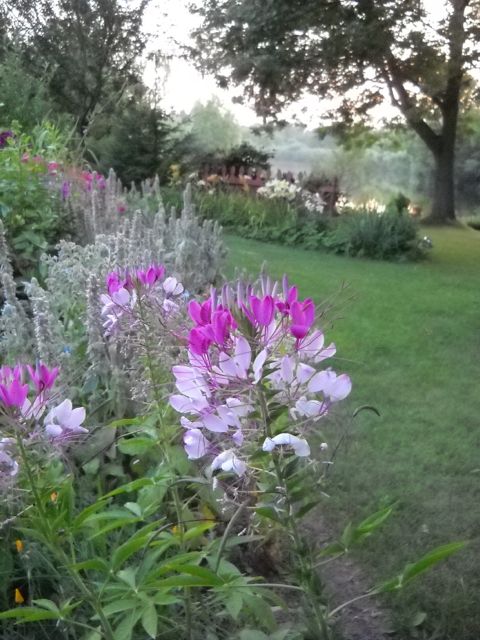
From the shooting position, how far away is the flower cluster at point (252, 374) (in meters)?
1.32

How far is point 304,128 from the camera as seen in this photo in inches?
856

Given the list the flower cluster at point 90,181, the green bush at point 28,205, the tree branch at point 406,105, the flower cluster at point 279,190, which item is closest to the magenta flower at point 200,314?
the green bush at point 28,205

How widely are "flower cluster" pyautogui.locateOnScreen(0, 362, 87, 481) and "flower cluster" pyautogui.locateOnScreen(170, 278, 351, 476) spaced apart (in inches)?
8.9

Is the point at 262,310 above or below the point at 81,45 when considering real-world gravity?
below

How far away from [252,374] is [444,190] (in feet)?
64.0

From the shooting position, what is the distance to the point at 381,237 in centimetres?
1191

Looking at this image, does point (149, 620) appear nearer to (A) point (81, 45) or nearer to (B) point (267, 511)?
(B) point (267, 511)

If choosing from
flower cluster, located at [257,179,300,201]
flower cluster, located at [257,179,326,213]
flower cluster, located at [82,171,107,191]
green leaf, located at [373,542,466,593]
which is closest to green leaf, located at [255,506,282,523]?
green leaf, located at [373,542,466,593]

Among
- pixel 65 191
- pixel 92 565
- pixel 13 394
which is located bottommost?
pixel 92 565

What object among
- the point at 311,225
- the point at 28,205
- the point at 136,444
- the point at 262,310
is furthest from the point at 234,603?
the point at 311,225

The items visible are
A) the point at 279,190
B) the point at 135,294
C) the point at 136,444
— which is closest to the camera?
the point at 135,294

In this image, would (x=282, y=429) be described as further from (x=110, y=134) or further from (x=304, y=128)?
(x=304, y=128)

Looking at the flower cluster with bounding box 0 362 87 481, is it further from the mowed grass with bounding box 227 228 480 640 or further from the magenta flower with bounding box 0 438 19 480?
the mowed grass with bounding box 227 228 480 640

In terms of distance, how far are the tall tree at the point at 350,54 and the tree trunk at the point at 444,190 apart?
0.03 metres
